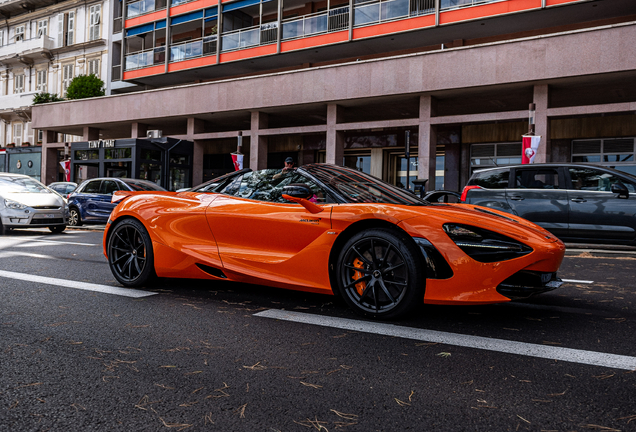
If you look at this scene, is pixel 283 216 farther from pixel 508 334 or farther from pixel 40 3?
pixel 40 3

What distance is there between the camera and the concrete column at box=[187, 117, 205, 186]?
83.9 ft

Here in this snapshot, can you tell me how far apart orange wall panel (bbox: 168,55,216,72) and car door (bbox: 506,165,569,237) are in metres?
20.5

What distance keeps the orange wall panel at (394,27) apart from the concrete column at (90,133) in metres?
16.7

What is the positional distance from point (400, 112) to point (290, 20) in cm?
684

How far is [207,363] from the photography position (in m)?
2.94

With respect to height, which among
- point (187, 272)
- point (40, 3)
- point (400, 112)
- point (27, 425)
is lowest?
point (27, 425)

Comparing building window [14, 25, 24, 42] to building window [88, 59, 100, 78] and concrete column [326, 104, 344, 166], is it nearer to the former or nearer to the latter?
building window [88, 59, 100, 78]

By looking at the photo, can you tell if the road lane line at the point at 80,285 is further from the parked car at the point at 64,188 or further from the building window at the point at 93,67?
the building window at the point at 93,67

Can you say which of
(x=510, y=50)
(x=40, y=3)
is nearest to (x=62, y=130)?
Answer: (x=40, y=3)

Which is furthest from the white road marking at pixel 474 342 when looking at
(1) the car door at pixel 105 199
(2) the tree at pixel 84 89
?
(2) the tree at pixel 84 89

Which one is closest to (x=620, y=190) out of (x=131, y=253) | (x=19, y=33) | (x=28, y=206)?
(x=131, y=253)

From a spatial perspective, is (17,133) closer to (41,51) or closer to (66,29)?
(41,51)

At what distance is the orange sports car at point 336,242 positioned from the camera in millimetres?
3592

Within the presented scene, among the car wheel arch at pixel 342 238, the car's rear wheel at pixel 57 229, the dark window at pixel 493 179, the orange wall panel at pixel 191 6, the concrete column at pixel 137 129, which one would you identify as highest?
the orange wall panel at pixel 191 6
